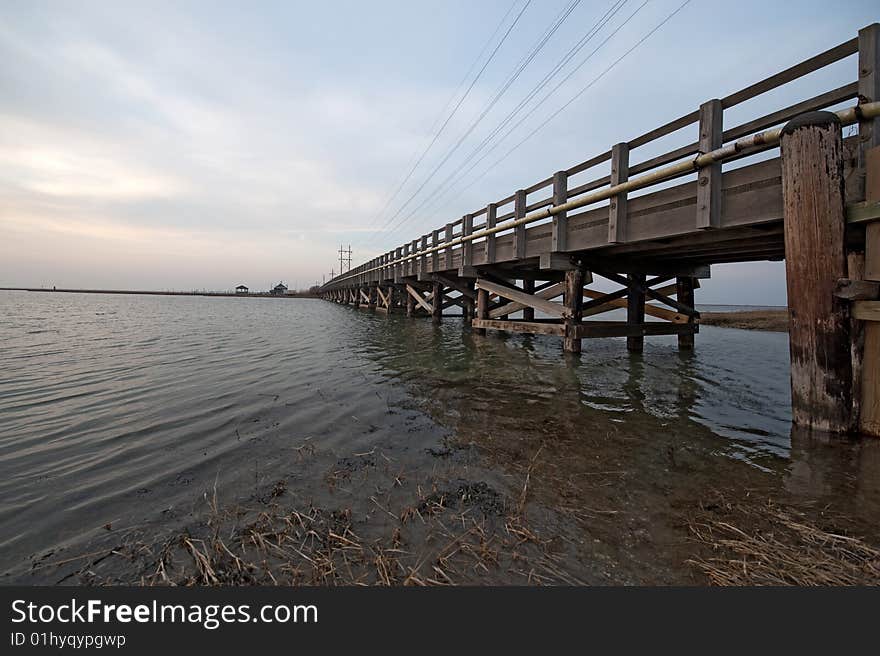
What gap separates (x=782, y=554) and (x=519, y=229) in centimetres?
837

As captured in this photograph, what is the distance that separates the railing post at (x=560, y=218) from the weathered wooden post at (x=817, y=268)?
13.7ft

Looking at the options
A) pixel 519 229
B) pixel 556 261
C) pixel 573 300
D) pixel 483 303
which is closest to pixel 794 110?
pixel 556 261

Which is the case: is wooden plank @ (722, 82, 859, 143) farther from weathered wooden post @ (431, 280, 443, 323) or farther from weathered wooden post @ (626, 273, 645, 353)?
weathered wooden post @ (431, 280, 443, 323)

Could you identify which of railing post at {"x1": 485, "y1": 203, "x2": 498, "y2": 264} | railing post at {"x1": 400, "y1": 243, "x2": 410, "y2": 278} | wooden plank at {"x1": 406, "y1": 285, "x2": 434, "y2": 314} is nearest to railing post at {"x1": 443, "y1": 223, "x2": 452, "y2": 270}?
railing post at {"x1": 485, "y1": 203, "x2": 498, "y2": 264}

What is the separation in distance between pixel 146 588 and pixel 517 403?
4239 millimetres

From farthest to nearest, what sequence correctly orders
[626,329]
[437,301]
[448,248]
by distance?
[437,301] < [448,248] < [626,329]

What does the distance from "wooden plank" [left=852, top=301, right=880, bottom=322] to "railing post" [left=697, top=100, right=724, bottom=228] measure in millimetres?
1969

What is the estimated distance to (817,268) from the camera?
3.57m

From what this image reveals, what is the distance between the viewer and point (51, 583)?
1.77m

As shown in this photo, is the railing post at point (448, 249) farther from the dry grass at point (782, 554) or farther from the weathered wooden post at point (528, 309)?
the dry grass at point (782, 554)

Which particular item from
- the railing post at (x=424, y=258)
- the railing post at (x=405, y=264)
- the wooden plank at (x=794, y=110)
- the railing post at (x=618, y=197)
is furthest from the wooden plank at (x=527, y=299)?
the railing post at (x=405, y=264)

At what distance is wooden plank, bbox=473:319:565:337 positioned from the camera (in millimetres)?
8945

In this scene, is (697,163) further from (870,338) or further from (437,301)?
(437,301)

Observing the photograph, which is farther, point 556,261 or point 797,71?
point 556,261
